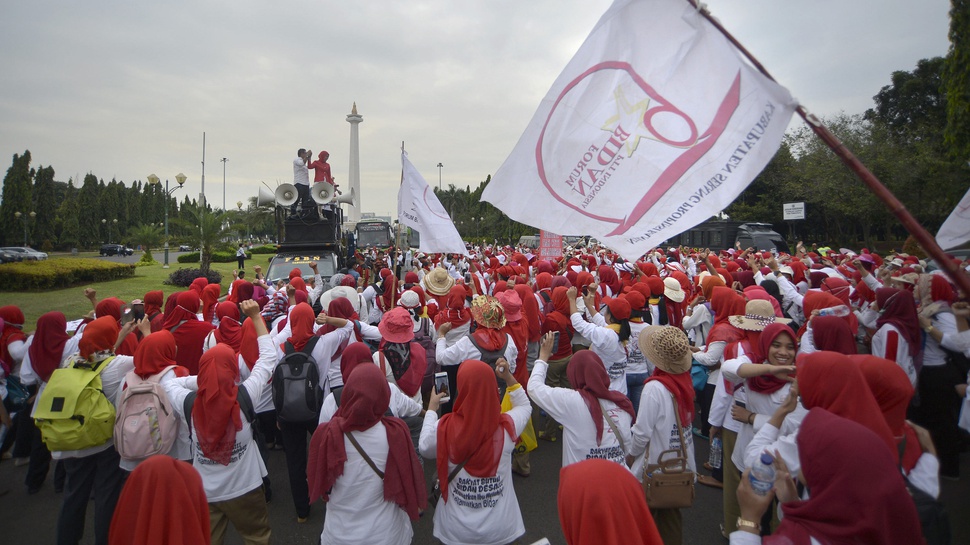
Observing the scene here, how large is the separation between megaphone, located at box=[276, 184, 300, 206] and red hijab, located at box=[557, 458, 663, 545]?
13.0m

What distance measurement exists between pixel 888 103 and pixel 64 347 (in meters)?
46.7

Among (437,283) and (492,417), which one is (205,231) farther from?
(492,417)

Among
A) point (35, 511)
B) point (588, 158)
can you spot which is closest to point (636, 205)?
point (588, 158)

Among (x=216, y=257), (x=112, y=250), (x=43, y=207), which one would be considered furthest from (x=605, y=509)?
(x=43, y=207)

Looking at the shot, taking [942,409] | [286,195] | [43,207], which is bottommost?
[942,409]

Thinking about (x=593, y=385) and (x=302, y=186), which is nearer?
(x=593, y=385)

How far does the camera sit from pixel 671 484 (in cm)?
292

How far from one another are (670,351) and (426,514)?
2.65m

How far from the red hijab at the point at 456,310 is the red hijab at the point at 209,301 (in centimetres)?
296

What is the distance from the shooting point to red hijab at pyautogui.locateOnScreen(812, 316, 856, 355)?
10.4ft

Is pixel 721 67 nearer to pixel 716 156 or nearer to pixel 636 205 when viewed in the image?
pixel 716 156

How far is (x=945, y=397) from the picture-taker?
15.3 ft

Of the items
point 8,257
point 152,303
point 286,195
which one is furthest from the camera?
point 8,257

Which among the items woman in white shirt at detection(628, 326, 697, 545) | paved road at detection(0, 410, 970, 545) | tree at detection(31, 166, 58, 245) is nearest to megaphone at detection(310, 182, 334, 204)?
paved road at detection(0, 410, 970, 545)
